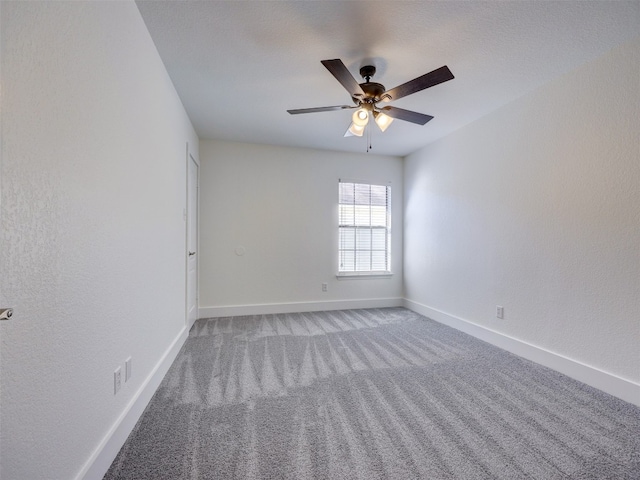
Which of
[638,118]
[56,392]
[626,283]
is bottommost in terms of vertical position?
[56,392]

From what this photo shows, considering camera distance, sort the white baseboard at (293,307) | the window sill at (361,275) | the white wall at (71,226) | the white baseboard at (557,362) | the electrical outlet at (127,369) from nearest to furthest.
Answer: the white wall at (71,226) → the electrical outlet at (127,369) → the white baseboard at (557,362) → the white baseboard at (293,307) → the window sill at (361,275)

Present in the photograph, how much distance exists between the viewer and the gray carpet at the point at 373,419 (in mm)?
1400

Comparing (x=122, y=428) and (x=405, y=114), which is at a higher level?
(x=405, y=114)

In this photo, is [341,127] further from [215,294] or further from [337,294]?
[215,294]

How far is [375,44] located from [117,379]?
8.57 feet

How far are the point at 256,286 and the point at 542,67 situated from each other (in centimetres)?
388

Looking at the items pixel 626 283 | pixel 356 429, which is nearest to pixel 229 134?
pixel 356 429

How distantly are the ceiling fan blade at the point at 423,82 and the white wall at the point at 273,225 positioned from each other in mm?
2281

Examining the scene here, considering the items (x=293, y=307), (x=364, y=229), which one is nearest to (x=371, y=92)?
(x=364, y=229)

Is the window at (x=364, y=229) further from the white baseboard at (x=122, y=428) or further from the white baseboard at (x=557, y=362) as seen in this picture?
the white baseboard at (x=122, y=428)

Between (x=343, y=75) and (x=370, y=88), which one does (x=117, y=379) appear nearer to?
(x=343, y=75)

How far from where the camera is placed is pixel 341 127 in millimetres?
3504

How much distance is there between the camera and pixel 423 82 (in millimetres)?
1944

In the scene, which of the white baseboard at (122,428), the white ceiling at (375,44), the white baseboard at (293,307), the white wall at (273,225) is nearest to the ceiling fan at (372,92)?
the white ceiling at (375,44)
